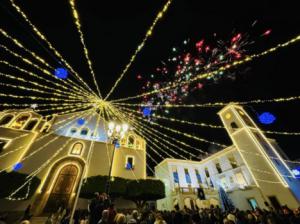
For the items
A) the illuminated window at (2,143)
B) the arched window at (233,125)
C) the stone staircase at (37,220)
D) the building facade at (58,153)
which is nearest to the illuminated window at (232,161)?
the arched window at (233,125)

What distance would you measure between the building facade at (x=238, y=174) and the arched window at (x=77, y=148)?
1298cm

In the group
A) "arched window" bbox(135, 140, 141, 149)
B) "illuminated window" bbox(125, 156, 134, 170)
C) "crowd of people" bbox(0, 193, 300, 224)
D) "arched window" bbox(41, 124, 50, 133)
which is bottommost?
"crowd of people" bbox(0, 193, 300, 224)

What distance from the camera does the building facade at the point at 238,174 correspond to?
53.7 ft

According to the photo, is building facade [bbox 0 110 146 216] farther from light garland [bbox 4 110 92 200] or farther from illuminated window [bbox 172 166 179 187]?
illuminated window [bbox 172 166 179 187]

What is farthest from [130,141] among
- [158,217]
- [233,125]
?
[158,217]

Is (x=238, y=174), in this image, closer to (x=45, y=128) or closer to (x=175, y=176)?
(x=175, y=176)

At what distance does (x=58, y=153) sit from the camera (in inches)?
663

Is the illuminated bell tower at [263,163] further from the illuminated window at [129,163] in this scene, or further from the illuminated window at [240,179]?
the illuminated window at [129,163]

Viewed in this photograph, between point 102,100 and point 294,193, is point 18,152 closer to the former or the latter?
point 102,100

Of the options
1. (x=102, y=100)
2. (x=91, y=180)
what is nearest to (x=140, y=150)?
(x=91, y=180)

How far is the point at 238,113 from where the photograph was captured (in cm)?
2228

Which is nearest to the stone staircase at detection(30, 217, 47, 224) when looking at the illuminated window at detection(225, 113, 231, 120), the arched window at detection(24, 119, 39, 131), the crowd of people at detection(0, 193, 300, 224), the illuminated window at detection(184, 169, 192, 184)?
the crowd of people at detection(0, 193, 300, 224)

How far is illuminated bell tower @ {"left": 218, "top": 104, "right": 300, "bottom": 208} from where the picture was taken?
15688mm

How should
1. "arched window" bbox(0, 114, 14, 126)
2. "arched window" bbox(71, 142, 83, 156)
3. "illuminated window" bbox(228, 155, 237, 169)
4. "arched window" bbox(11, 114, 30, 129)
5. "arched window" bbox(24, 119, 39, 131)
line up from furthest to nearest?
"illuminated window" bbox(228, 155, 237, 169) < "arched window" bbox(71, 142, 83, 156) < "arched window" bbox(24, 119, 39, 131) < "arched window" bbox(11, 114, 30, 129) < "arched window" bbox(0, 114, 14, 126)
